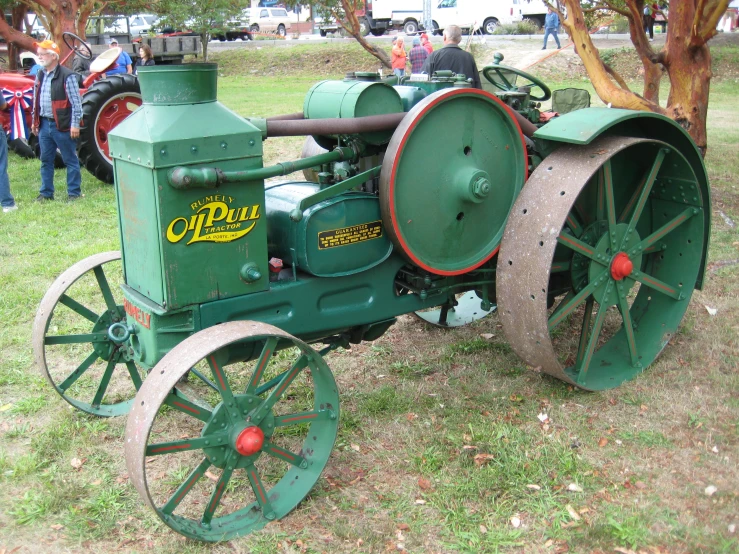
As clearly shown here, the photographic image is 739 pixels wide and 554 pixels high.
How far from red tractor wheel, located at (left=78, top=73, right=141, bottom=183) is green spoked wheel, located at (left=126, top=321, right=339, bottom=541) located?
20.3ft

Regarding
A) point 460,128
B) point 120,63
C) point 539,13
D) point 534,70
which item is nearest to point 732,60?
point 534,70

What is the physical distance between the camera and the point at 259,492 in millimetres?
3021

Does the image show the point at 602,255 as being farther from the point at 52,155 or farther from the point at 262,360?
the point at 52,155

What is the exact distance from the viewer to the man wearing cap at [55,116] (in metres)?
8.26

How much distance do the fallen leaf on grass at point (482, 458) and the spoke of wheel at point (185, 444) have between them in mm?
1189

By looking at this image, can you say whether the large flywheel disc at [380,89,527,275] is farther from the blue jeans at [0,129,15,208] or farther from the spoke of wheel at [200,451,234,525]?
the blue jeans at [0,129,15,208]

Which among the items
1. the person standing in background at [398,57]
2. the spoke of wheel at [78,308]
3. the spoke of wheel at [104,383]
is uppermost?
the person standing in background at [398,57]

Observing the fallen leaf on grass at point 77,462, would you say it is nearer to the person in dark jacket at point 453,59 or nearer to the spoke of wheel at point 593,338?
the spoke of wheel at point 593,338

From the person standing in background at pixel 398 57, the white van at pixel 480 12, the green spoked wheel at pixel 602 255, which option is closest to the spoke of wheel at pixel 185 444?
the green spoked wheel at pixel 602 255

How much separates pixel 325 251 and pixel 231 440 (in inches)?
36.6

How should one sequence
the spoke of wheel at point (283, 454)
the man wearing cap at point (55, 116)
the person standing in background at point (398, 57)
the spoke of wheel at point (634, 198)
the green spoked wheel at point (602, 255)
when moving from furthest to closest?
the person standing in background at point (398, 57)
the man wearing cap at point (55, 116)
the spoke of wheel at point (634, 198)
the green spoked wheel at point (602, 255)
the spoke of wheel at point (283, 454)

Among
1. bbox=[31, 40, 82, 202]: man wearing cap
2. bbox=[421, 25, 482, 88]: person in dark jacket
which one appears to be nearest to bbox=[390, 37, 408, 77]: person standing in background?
bbox=[31, 40, 82, 202]: man wearing cap

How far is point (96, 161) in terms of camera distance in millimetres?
8891

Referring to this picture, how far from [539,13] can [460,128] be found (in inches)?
1143
